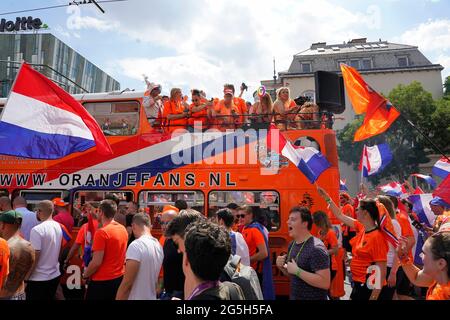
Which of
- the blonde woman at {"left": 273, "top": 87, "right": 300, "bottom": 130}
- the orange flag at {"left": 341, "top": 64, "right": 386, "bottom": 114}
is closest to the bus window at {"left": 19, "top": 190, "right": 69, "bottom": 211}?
the blonde woman at {"left": 273, "top": 87, "right": 300, "bottom": 130}

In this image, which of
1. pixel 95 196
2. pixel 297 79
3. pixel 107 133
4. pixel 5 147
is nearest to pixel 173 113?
pixel 107 133

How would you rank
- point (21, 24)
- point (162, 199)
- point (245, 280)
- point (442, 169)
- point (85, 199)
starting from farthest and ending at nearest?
point (21, 24) < point (442, 169) < point (85, 199) < point (162, 199) < point (245, 280)

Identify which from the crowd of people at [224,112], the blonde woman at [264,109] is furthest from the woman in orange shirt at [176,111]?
the blonde woman at [264,109]

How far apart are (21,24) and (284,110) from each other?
36.7m

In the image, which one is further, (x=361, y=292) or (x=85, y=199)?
(x=85, y=199)

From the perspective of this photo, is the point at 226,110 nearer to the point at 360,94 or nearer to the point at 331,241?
the point at 360,94

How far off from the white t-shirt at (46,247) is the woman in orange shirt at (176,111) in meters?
3.08

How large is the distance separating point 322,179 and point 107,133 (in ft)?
14.7

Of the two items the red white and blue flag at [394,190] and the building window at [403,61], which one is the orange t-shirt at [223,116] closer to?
the red white and blue flag at [394,190]

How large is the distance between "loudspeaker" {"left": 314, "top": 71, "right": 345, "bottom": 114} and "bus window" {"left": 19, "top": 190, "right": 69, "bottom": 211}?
18.0ft

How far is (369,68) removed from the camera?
3475cm

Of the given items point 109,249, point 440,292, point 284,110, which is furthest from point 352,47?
point 440,292

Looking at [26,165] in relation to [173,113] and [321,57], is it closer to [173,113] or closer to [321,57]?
[173,113]
